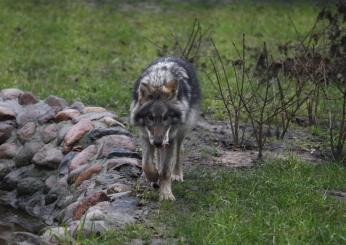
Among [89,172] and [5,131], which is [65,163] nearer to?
[89,172]

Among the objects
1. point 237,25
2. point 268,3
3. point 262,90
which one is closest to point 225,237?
point 262,90

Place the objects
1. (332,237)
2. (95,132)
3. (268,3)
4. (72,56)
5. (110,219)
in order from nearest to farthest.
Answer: (332,237), (110,219), (95,132), (72,56), (268,3)

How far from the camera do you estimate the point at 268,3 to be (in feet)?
66.6

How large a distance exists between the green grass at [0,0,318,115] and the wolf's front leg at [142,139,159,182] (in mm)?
3716

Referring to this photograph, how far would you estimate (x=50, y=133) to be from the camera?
973 centimetres

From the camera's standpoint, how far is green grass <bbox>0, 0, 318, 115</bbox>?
12.4 meters

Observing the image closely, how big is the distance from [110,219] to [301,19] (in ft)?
42.7

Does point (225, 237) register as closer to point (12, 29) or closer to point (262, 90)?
point (262, 90)

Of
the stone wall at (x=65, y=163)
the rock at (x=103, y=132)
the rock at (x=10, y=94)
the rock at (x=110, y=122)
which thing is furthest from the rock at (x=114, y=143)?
the rock at (x=10, y=94)

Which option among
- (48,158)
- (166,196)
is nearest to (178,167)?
(166,196)

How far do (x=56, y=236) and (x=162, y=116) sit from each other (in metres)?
1.61

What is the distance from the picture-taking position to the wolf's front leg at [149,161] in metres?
7.27

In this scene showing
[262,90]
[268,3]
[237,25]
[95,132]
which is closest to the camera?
[95,132]

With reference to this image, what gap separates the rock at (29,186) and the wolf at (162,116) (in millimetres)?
2288
